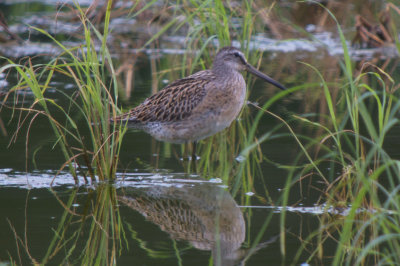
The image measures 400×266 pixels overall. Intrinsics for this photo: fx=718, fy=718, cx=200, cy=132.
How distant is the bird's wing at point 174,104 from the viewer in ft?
20.6

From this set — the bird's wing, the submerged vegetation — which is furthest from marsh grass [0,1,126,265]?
the bird's wing

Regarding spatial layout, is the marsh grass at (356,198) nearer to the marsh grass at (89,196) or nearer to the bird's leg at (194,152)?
the marsh grass at (89,196)

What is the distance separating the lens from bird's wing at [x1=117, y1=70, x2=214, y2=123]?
6.27 meters

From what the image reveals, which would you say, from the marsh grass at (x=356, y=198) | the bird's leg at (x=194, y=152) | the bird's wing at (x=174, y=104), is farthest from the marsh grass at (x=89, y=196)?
the marsh grass at (x=356, y=198)

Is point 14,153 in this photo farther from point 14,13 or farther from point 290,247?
point 14,13

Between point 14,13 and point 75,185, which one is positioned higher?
point 14,13

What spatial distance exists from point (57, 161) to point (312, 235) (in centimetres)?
254

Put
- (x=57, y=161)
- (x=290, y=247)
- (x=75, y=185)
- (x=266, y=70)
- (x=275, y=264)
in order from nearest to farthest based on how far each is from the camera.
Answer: (x=275, y=264)
(x=290, y=247)
(x=75, y=185)
(x=57, y=161)
(x=266, y=70)

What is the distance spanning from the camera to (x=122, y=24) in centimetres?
1269

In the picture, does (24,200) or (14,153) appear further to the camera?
(14,153)

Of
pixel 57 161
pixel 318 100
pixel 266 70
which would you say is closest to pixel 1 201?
pixel 57 161

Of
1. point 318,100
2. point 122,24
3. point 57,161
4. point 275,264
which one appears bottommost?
point 275,264

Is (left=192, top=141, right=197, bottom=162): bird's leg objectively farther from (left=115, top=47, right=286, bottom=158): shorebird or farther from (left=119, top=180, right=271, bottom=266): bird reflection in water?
(left=119, top=180, right=271, bottom=266): bird reflection in water

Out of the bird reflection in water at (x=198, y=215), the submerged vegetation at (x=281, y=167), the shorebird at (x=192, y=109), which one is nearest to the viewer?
the submerged vegetation at (x=281, y=167)
